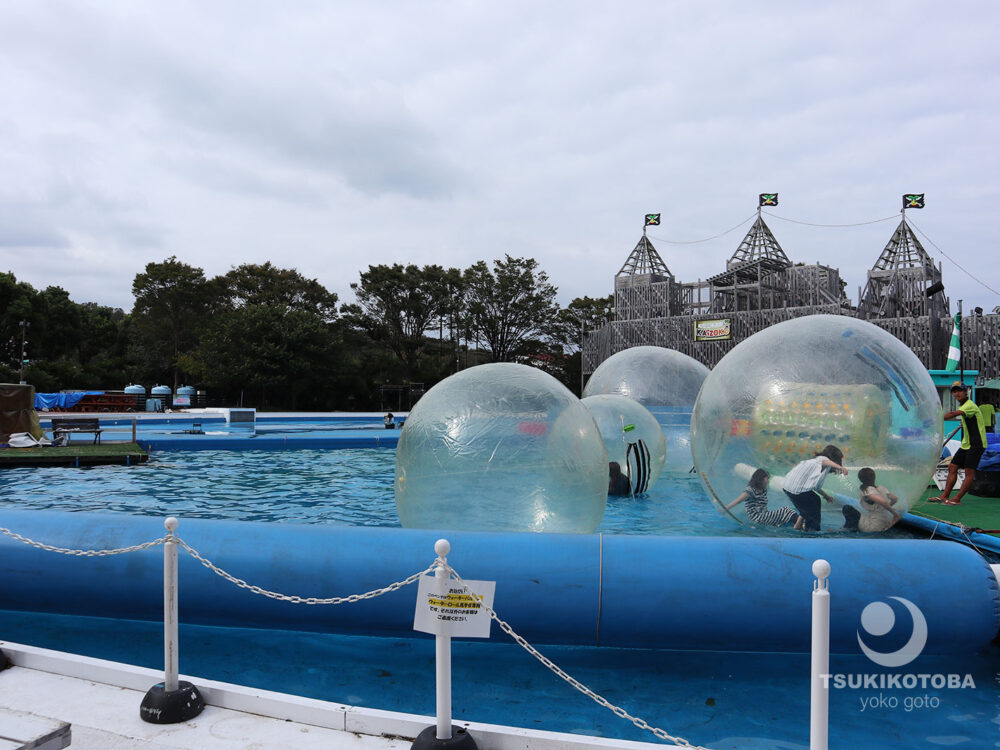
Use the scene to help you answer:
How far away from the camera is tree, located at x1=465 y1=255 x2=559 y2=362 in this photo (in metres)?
53.8

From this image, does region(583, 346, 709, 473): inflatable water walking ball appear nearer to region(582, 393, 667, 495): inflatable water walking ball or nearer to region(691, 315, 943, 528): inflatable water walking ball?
region(582, 393, 667, 495): inflatable water walking ball

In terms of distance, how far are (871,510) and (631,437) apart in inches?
138

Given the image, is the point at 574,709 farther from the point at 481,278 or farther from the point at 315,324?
the point at 481,278

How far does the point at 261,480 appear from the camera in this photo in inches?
477

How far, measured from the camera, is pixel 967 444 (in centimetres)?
828

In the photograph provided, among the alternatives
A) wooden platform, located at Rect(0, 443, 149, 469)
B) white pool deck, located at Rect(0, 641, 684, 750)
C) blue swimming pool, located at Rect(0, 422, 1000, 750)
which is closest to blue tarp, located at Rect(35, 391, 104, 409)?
wooden platform, located at Rect(0, 443, 149, 469)

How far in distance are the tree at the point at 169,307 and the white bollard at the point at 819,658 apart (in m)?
54.7

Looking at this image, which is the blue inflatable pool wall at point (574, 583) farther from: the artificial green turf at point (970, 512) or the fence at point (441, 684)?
the artificial green turf at point (970, 512)

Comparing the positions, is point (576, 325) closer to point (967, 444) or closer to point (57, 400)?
point (57, 400)

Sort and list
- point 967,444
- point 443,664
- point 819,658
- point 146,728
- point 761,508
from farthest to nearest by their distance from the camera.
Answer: point 967,444 < point 761,508 < point 146,728 < point 443,664 < point 819,658

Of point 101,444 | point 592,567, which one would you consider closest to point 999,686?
point 592,567

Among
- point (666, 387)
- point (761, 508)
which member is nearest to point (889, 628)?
point (761, 508)

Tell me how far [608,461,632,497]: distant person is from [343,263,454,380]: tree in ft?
138

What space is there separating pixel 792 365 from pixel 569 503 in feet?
8.80
